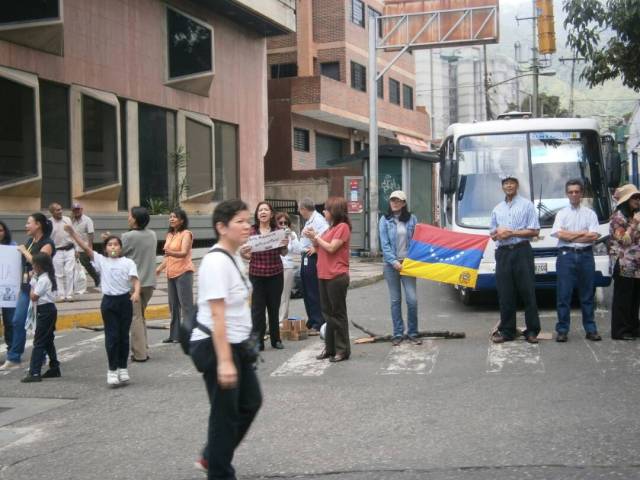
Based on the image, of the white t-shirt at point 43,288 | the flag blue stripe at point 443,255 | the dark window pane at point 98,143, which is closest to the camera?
the white t-shirt at point 43,288

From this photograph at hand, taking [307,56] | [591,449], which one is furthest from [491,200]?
[307,56]

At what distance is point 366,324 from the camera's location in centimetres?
1291

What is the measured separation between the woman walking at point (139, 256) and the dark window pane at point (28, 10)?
874cm

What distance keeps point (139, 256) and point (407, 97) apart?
121 feet

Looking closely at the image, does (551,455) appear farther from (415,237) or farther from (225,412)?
(415,237)

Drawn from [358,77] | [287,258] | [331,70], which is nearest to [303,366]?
[287,258]

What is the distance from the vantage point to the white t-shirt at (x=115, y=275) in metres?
8.82

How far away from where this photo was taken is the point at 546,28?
2367cm

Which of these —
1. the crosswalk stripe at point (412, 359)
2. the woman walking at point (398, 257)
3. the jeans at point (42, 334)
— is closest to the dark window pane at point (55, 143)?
the jeans at point (42, 334)

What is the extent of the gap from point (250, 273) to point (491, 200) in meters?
4.85

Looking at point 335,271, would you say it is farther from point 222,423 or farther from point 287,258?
point 222,423

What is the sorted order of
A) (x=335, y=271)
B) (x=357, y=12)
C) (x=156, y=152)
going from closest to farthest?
1. (x=335, y=271)
2. (x=156, y=152)
3. (x=357, y=12)

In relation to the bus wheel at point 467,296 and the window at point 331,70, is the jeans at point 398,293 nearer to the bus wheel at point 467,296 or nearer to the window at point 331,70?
the bus wheel at point 467,296

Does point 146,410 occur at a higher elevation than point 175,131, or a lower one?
lower
